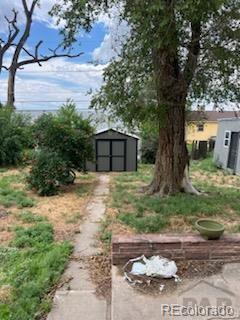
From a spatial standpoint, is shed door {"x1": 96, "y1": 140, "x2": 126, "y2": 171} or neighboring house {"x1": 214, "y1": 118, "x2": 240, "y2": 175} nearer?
neighboring house {"x1": 214, "y1": 118, "x2": 240, "y2": 175}

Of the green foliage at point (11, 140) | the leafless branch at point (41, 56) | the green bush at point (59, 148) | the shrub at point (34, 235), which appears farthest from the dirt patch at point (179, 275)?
the leafless branch at point (41, 56)

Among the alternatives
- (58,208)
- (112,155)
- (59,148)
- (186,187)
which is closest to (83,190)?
(59,148)

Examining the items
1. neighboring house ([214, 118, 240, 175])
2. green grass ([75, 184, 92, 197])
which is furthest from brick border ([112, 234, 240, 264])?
neighboring house ([214, 118, 240, 175])

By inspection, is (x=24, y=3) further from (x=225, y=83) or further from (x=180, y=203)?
(x=180, y=203)

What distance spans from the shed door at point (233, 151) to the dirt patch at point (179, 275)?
11990 millimetres

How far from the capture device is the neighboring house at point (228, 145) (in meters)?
15.1

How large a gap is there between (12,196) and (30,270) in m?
3.94

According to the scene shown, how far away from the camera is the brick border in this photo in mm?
3770

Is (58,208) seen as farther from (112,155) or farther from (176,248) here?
(112,155)

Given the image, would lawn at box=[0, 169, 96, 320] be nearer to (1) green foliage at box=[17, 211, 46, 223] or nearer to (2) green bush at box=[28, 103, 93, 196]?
(1) green foliage at box=[17, 211, 46, 223]

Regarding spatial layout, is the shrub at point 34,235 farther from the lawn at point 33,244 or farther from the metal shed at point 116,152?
the metal shed at point 116,152

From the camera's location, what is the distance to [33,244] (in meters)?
4.67

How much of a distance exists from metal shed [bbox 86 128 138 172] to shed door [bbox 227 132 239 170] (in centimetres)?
436

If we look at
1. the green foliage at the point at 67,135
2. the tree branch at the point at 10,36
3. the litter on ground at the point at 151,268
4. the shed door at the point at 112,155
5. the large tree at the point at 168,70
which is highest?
the tree branch at the point at 10,36
